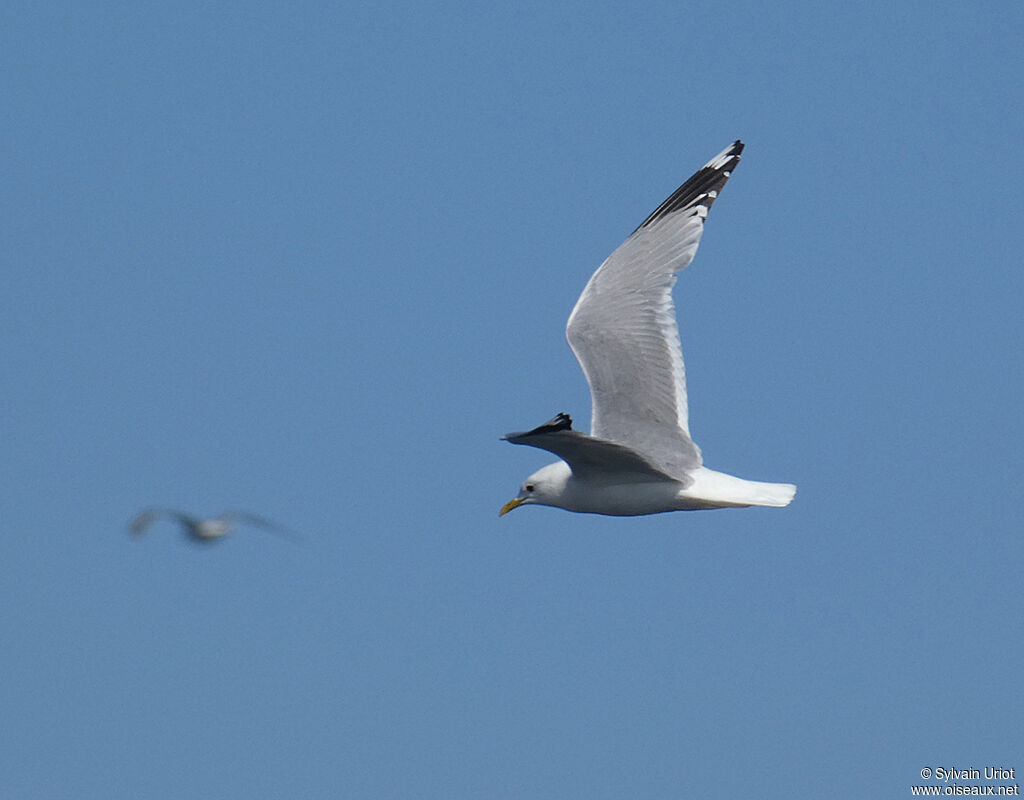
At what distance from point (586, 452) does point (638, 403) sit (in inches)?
67.1

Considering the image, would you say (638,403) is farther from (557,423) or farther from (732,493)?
(557,423)

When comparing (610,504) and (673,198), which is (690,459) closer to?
(610,504)

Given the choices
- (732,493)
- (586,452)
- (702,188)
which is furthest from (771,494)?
(702,188)

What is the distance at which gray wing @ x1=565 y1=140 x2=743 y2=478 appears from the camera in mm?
9617

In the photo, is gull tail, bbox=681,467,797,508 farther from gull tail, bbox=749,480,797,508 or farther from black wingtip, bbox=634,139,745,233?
black wingtip, bbox=634,139,745,233

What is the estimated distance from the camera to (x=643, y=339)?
405 inches

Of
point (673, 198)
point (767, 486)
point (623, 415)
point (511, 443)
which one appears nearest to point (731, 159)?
point (673, 198)

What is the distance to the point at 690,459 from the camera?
934 cm

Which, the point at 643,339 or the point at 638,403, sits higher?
the point at 643,339

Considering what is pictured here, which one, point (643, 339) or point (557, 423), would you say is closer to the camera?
point (557, 423)

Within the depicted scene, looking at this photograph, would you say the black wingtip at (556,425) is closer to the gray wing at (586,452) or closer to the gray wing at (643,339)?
the gray wing at (586,452)

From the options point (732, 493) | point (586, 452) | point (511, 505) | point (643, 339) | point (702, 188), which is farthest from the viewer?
point (702, 188)

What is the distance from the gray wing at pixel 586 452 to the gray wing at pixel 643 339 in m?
0.20

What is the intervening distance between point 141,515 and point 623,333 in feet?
13.7
